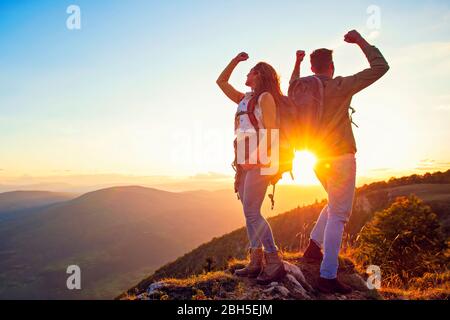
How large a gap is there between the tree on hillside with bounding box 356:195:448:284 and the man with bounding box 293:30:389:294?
19.8ft

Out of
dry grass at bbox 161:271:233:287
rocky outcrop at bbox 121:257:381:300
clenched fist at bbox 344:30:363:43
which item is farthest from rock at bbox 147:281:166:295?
clenched fist at bbox 344:30:363:43

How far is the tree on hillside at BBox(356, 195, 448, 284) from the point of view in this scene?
35.7ft

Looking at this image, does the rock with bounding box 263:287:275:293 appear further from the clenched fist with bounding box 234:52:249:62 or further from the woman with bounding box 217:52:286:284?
the clenched fist with bounding box 234:52:249:62

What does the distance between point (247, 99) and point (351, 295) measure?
325 cm

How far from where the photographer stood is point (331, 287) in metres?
5.25

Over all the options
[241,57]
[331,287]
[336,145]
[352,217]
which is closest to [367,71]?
[336,145]

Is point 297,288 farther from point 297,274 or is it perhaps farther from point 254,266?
point 254,266

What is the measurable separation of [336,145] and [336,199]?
0.76 metres

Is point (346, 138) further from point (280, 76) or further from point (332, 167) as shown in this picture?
point (280, 76)

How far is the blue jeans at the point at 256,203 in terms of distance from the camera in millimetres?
5062

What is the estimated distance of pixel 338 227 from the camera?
5.11 m

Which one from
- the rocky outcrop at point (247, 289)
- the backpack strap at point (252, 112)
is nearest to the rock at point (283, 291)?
the rocky outcrop at point (247, 289)
